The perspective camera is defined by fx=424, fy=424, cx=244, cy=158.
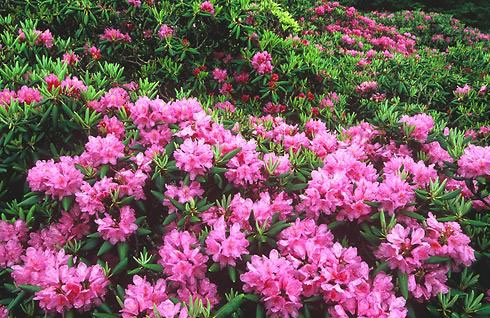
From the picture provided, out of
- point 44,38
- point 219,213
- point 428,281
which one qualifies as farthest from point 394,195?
point 44,38

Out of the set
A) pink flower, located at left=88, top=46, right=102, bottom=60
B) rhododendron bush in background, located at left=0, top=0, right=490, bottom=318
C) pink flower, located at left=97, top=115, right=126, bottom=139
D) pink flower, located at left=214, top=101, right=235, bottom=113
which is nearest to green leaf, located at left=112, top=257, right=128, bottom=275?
rhododendron bush in background, located at left=0, top=0, right=490, bottom=318

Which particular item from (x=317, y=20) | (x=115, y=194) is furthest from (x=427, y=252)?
(x=317, y=20)

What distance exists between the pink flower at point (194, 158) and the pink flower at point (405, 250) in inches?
35.7

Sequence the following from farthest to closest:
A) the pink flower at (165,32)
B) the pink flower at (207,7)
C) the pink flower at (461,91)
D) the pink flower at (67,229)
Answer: the pink flower at (461,91), the pink flower at (165,32), the pink flower at (207,7), the pink flower at (67,229)

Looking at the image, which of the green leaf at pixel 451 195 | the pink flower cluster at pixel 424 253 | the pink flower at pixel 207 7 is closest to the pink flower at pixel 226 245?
the pink flower cluster at pixel 424 253

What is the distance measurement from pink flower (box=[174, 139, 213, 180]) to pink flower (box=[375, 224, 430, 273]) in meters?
0.91

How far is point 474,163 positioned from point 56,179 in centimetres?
210

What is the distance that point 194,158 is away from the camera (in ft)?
6.81

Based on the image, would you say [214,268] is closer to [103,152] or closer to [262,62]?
[103,152]

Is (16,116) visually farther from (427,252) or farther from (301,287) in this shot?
(427,252)

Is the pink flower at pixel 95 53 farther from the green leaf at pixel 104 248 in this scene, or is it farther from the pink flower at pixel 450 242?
the pink flower at pixel 450 242

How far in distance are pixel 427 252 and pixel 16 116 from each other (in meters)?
2.24

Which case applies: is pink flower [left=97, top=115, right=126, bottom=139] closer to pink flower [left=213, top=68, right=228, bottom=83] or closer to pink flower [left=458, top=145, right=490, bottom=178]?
pink flower [left=213, top=68, right=228, bottom=83]

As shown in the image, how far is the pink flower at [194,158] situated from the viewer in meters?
2.08
